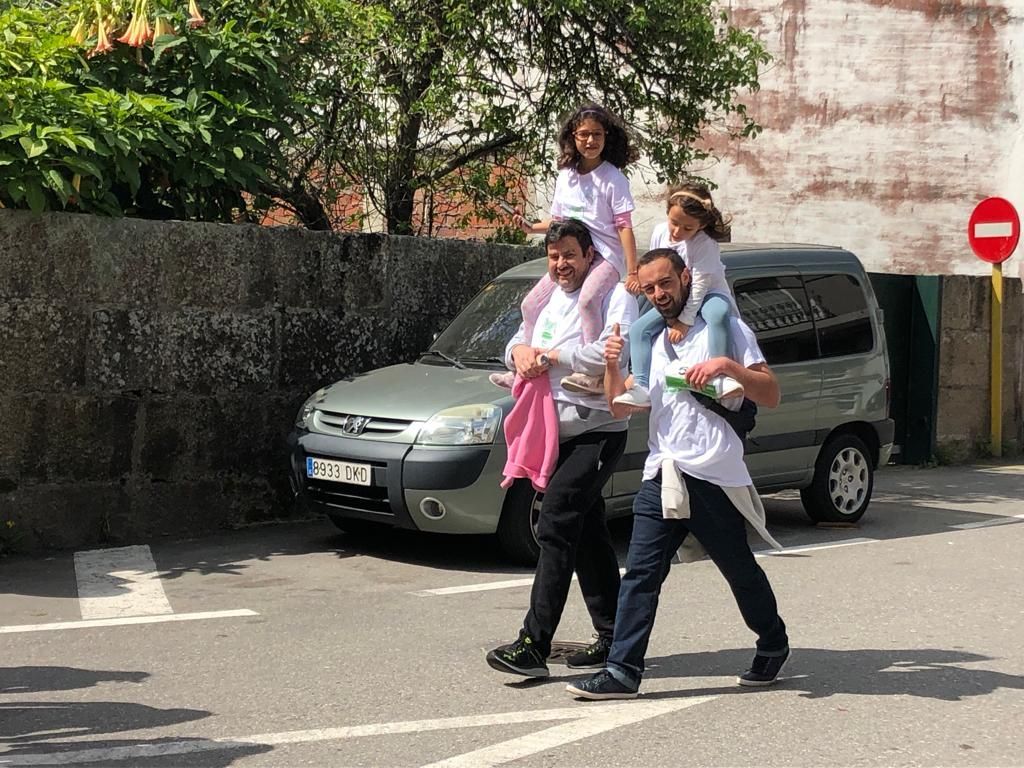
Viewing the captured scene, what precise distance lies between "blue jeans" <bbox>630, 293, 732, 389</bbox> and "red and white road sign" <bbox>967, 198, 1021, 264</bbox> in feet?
36.5

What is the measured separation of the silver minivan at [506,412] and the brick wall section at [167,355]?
834mm

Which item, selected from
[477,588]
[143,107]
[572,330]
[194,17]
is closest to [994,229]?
[194,17]

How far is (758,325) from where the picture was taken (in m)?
9.73

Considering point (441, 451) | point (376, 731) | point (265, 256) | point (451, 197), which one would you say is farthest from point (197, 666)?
point (451, 197)

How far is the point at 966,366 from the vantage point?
1577cm

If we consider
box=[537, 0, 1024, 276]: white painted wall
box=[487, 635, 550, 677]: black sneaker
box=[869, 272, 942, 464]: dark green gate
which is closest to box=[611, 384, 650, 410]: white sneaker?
box=[487, 635, 550, 677]: black sneaker

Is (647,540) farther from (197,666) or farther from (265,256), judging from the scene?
(265,256)

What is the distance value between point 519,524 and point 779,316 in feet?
8.64

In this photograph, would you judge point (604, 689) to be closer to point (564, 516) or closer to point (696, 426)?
point (564, 516)

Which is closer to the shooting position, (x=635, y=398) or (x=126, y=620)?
(x=635, y=398)

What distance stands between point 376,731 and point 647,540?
3.91ft

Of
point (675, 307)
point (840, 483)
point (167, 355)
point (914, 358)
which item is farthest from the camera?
point (914, 358)

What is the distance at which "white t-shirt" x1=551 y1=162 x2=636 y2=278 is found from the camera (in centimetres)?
634

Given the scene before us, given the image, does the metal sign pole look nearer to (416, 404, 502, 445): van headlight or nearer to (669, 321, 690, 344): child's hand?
(416, 404, 502, 445): van headlight
